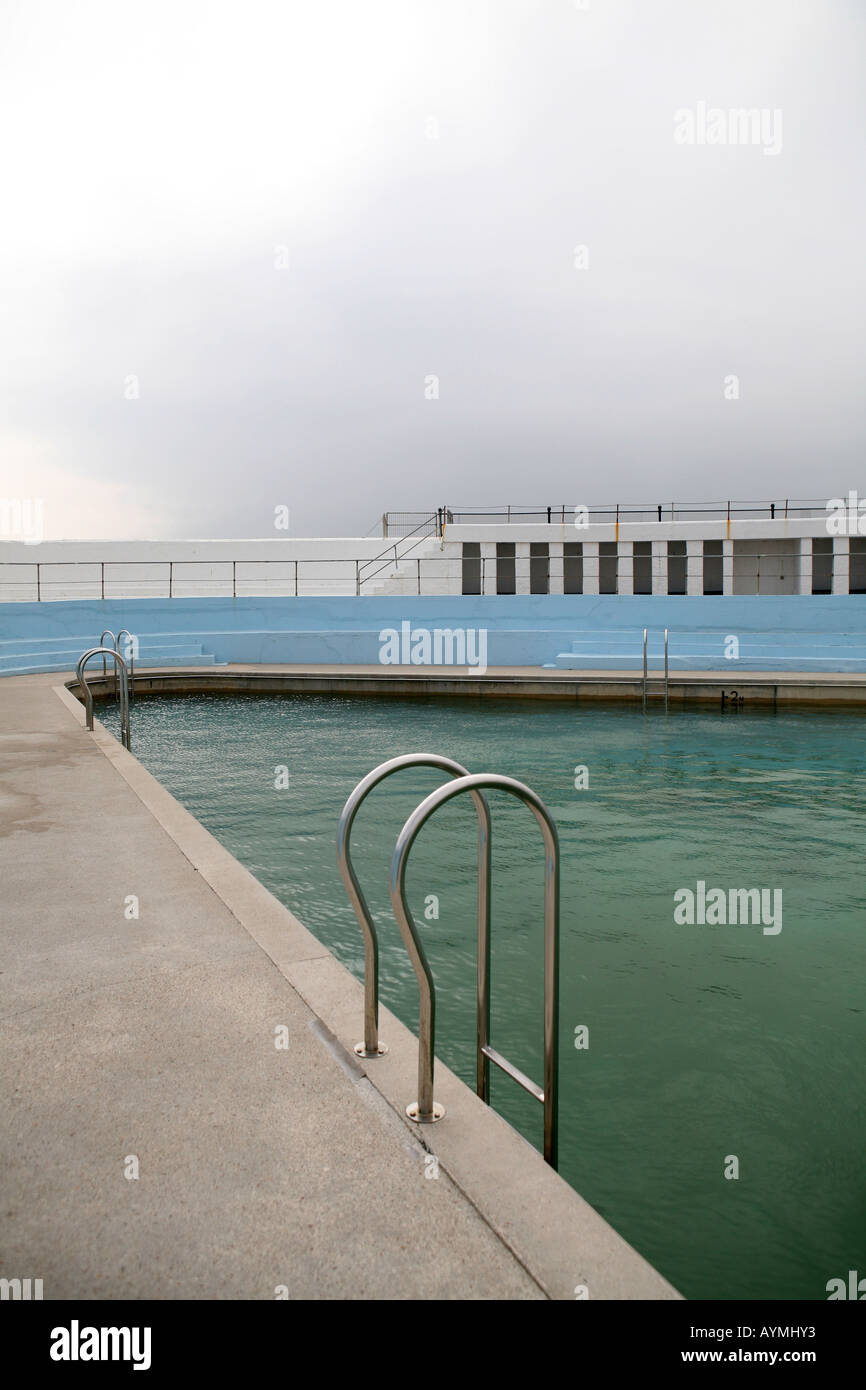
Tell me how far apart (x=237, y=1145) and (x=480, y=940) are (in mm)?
882

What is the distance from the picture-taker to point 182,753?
1012 centimetres

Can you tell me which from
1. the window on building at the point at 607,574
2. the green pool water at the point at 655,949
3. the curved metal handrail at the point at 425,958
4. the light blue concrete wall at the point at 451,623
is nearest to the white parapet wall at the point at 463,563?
the window on building at the point at 607,574

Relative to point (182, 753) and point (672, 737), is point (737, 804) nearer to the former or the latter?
point (672, 737)

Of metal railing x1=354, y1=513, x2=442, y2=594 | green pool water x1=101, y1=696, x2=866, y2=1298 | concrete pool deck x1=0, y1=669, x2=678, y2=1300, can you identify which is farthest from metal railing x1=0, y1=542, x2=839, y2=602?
concrete pool deck x1=0, y1=669, x2=678, y2=1300

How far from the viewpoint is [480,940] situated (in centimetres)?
271

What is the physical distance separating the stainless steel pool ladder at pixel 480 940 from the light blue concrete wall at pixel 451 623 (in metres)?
14.9

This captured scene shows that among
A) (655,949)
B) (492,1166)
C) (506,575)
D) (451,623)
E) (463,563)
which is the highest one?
(463,563)

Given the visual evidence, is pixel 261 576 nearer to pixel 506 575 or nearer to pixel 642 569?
pixel 506 575

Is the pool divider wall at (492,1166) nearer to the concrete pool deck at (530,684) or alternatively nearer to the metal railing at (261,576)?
the concrete pool deck at (530,684)

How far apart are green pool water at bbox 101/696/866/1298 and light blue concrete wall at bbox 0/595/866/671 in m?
7.37

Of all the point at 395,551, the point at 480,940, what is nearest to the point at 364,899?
the point at 480,940

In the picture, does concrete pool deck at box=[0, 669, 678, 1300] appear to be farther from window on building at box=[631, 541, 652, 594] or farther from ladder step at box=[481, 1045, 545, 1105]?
window on building at box=[631, 541, 652, 594]

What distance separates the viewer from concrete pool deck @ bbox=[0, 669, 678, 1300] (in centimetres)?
175
